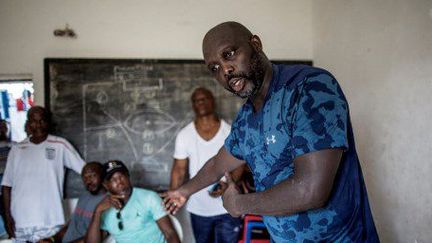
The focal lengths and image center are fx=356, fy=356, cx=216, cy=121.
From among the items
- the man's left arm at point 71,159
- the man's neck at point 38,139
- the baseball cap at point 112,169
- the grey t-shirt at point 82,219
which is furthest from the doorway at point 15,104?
the baseball cap at point 112,169

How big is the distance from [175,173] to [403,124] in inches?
73.9

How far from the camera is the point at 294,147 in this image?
1.05m

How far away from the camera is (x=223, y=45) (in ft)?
3.98

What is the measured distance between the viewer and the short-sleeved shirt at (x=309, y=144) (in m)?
1.01

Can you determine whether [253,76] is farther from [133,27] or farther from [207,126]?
[133,27]

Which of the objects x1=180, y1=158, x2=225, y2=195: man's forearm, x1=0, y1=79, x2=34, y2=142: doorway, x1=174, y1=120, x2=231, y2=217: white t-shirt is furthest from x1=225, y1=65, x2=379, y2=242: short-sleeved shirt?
x1=0, y1=79, x2=34, y2=142: doorway

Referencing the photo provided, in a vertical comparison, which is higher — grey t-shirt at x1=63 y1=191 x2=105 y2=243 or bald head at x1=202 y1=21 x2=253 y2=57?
bald head at x1=202 y1=21 x2=253 y2=57

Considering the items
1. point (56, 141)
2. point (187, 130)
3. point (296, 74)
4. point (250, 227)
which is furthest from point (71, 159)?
point (296, 74)

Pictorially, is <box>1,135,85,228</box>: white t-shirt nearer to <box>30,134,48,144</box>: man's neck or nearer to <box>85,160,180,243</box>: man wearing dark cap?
<box>30,134,48,144</box>: man's neck

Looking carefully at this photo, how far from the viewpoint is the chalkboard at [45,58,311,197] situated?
321 cm

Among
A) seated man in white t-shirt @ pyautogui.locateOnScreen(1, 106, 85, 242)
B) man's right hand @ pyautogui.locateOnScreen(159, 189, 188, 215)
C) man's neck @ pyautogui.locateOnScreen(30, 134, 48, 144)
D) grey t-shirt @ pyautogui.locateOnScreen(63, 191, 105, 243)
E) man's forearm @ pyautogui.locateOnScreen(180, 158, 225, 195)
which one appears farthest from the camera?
man's neck @ pyautogui.locateOnScreen(30, 134, 48, 144)

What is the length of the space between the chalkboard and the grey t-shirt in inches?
21.8

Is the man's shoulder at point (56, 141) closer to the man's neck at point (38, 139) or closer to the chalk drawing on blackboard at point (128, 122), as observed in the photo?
the man's neck at point (38, 139)

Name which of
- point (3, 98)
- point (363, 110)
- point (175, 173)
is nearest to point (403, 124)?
point (363, 110)
